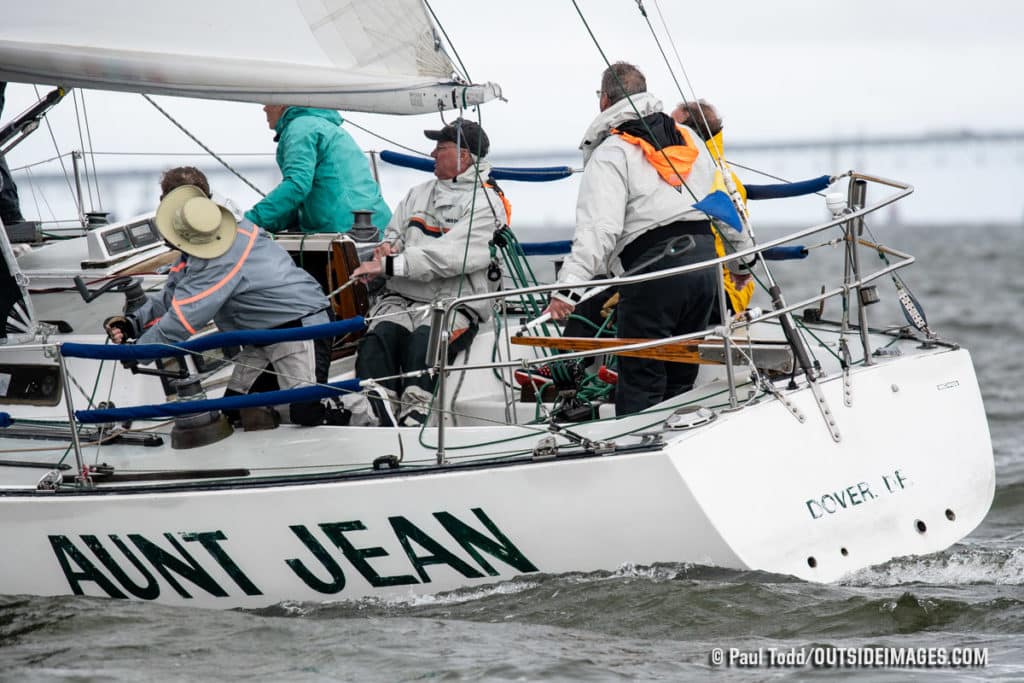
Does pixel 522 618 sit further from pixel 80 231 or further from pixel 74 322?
pixel 80 231

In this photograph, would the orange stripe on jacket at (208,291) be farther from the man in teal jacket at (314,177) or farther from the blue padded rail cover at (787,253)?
the blue padded rail cover at (787,253)

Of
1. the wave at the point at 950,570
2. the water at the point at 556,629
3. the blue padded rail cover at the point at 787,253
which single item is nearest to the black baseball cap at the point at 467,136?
the blue padded rail cover at the point at 787,253

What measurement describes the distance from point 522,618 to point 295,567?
0.78m

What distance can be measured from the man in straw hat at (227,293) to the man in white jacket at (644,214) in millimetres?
1048

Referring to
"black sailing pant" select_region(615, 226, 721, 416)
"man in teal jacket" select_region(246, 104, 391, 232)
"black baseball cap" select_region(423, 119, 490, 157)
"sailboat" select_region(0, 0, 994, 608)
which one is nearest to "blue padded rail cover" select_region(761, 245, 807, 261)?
"sailboat" select_region(0, 0, 994, 608)

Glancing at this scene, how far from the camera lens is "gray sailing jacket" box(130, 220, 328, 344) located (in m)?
4.80

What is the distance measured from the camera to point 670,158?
4941 millimetres

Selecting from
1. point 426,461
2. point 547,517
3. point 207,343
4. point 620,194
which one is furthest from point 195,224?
point 547,517

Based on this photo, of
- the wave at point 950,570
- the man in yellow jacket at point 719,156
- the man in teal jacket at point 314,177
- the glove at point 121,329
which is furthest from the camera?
the man in teal jacket at point 314,177

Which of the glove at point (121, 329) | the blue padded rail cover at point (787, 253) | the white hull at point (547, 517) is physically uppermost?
the blue padded rail cover at point (787, 253)

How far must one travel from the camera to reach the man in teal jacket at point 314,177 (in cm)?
650

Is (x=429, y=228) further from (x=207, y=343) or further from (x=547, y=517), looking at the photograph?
(x=547, y=517)

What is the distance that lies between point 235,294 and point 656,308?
157 cm

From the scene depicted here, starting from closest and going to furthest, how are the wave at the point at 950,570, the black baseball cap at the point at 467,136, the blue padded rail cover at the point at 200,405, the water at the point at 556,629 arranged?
1. the water at the point at 556,629
2. the wave at the point at 950,570
3. the blue padded rail cover at the point at 200,405
4. the black baseball cap at the point at 467,136
